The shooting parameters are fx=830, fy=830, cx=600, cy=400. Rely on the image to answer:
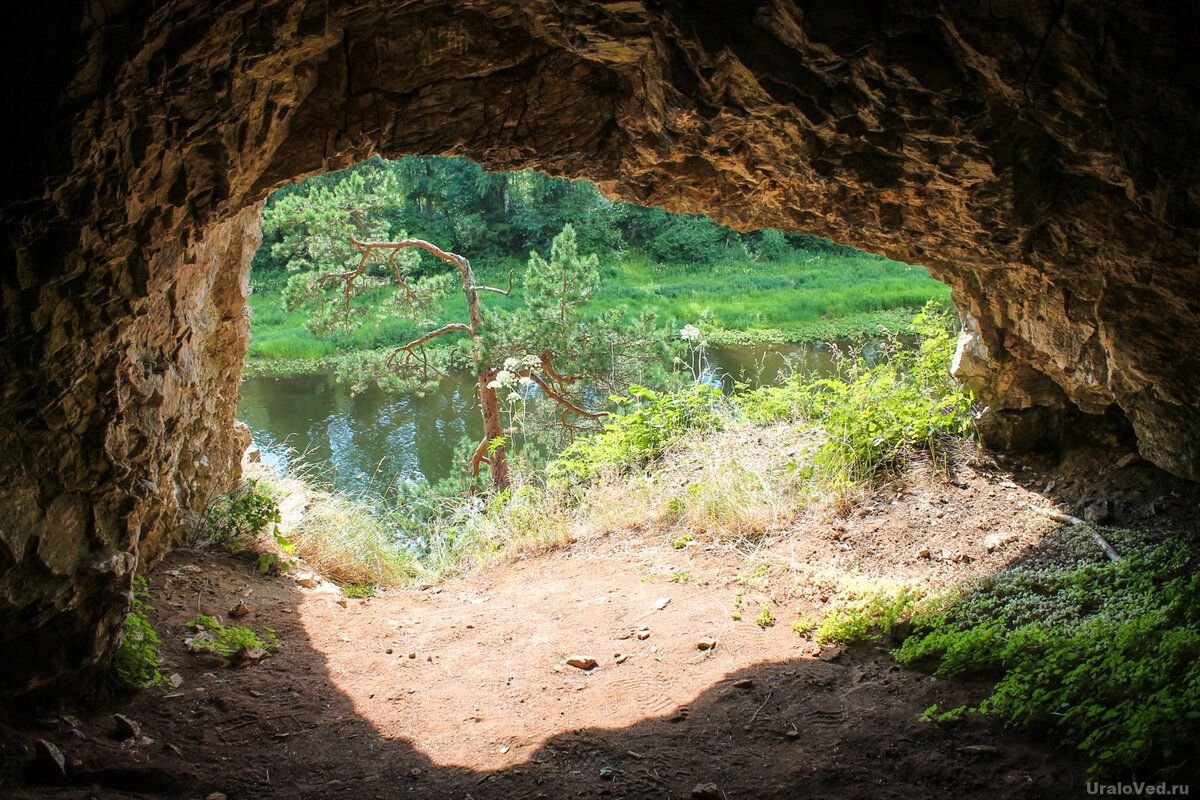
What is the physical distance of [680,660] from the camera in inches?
171

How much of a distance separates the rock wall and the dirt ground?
0.59 metres

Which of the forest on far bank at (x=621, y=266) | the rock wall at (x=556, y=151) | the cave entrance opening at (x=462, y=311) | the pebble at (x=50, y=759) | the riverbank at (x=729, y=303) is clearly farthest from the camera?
the forest on far bank at (x=621, y=266)

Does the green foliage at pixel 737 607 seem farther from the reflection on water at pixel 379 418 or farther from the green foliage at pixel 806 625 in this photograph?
the reflection on water at pixel 379 418

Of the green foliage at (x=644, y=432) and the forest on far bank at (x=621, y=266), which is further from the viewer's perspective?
the forest on far bank at (x=621, y=266)

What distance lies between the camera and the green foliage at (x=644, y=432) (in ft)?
24.0

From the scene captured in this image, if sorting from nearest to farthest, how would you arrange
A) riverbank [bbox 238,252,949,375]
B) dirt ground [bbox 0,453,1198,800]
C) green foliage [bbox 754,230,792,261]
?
1. dirt ground [bbox 0,453,1198,800]
2. riverbank [bbox 238,252,949,375]
3. green foliage [bbox 754,230,792,261]

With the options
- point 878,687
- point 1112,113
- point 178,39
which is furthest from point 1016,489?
point 178,39

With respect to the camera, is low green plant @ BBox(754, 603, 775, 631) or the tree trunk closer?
low green plant @ BBox(754, 603, 775, 631)

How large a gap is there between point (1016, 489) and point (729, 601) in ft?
6.63

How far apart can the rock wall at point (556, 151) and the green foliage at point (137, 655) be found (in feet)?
0.66

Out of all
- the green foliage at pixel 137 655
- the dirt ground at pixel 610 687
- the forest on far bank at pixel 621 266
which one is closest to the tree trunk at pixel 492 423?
the dirt ground at pixel 610 687

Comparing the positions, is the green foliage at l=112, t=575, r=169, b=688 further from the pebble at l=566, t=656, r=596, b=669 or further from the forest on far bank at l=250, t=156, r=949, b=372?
the forest on far bank at l=250, t=156, r=949, b=372

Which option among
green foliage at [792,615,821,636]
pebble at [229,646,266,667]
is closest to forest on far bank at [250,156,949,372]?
green foliage at [792,615,821,636]

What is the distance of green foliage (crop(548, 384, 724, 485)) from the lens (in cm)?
730
